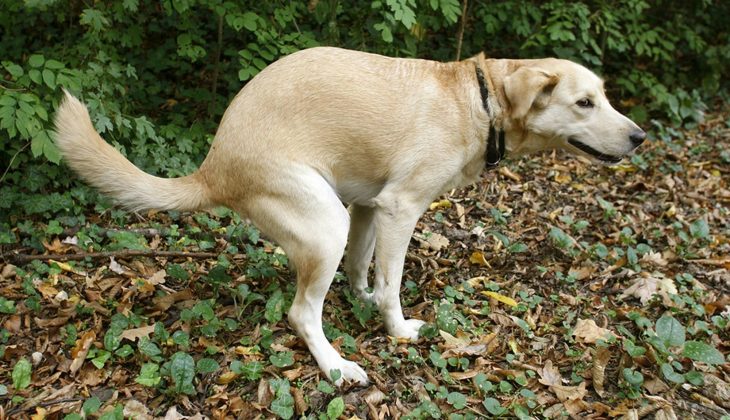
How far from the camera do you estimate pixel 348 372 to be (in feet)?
10.9

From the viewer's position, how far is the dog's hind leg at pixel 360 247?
414cm

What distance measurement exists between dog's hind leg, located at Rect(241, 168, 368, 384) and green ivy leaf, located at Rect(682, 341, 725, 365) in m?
1.65

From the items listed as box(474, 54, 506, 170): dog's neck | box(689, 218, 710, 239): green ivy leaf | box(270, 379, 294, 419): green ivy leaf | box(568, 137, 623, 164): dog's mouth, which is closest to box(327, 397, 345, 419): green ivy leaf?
box(270, 379, 294, 419): green ivy leaf

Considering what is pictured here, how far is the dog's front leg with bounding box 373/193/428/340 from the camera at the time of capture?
3.56 meters

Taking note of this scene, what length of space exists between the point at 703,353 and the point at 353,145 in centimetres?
210

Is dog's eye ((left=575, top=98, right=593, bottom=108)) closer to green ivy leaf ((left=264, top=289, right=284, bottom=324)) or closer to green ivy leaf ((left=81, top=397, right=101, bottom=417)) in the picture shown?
green ivy leaf ((left=264, top=289, right=284, bottom=324))

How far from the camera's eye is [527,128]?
3.68m

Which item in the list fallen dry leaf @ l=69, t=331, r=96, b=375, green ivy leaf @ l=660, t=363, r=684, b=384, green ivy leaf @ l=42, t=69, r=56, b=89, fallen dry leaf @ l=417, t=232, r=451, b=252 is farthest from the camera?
fallen dry leaf @ l=417, t=232, r=451, b=252

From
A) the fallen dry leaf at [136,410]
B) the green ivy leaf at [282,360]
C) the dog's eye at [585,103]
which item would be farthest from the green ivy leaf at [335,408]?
the dog's eye at [585,103]

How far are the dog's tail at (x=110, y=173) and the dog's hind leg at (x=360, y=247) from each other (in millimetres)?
1027

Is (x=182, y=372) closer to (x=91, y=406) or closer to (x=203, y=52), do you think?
(x=91, y=406)

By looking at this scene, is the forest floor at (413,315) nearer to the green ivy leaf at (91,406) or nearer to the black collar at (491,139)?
the green ivy leaf at (91,406)

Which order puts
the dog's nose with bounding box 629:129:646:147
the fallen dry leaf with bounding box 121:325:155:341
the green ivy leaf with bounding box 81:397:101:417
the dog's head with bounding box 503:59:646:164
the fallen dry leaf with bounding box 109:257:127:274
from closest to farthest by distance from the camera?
the green ivy leaf with bounding box 81:397:101:417
the fallen dry leaf with bounding box 121:325:155:341
the dog's head with bounding box 503:59:646:164
the dog's nose with bounding box 629:129:646:147
the fallen dry leaf with bounding box 109:257:127:274

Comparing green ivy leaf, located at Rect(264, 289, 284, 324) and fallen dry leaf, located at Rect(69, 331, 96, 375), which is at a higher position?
green ivy leaf, located at Rect(264, 289, 284, 324)
